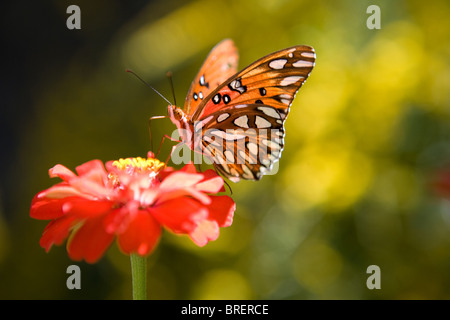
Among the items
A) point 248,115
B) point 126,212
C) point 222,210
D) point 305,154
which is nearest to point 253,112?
point 248,115

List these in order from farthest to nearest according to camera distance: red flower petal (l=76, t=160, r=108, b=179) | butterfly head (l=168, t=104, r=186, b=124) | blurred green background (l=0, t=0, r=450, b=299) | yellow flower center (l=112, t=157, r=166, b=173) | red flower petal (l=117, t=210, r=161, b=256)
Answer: blurred green background (l=0, t=0, r=450, b=299), butterfly head (l=168, t=104, r=186, b=124), yellow flower center (l=112, t=157, r=166, b=173), red flower petal (l=76, t=160, r=108, b=179), red flower petal (l=117, t=210, r=161, b=256)

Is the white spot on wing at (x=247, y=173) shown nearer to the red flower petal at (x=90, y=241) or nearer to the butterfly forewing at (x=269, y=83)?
the butterfly forewing at (x=269, y=83)

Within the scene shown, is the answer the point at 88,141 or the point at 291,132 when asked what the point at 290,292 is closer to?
Answer: the point at 291,132

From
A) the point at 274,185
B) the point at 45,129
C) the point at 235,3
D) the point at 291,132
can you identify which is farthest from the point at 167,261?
the point at 235,3

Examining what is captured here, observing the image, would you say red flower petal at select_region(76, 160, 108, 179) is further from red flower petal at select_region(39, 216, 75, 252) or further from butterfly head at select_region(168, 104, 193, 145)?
butterfly head at select_region(168, 104, 193, 145)

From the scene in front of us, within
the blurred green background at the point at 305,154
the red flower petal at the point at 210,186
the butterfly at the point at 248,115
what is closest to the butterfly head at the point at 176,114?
the butterfly at the point at 248,115

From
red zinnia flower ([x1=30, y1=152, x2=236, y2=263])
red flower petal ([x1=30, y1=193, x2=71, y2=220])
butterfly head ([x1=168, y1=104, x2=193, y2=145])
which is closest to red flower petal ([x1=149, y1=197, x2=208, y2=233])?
red zinnia flower ([x1=30, y1=152, x2=236, y2=263])
